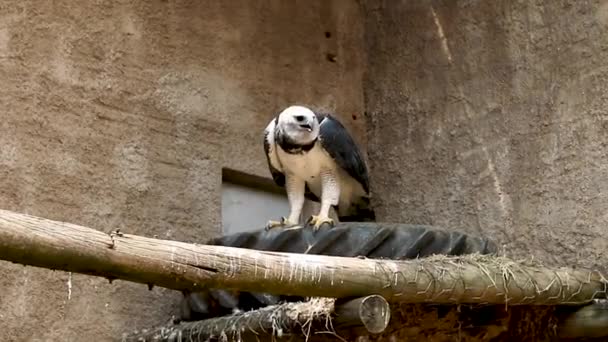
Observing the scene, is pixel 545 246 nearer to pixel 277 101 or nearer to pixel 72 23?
pixel 277 101

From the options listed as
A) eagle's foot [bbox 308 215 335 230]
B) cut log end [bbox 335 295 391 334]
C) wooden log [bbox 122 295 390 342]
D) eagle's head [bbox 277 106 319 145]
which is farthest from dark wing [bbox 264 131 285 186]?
cut log end [bbox 335 295 391 334]

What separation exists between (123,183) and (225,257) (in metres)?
1.30

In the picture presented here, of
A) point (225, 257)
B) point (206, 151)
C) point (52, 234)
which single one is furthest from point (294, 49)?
point (52, 234)

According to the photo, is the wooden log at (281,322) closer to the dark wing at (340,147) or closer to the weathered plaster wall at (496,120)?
the dark wing at (340,147)

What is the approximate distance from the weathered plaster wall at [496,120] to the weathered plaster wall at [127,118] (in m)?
0.34

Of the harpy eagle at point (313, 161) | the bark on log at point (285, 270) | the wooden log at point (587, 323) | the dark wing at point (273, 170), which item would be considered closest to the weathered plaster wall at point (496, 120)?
the wooden log at point (587, 323)

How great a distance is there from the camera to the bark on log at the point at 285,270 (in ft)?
5.63

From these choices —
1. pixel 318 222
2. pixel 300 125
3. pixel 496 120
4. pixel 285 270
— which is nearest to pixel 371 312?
pixel 285 270

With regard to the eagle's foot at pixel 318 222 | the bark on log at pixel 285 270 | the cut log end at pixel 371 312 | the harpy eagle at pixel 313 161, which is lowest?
the cut log end at pixel 371 312

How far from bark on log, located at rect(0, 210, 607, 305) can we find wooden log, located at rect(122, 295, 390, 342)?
4 cm

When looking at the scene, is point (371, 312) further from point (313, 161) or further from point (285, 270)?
point (313, 161)

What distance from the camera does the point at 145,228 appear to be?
320 centimetres

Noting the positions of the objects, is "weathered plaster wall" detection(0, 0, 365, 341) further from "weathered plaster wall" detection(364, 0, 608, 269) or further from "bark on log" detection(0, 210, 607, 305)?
"bark on log" detection(0, 210, 607, 305)

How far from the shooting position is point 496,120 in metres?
3.39
